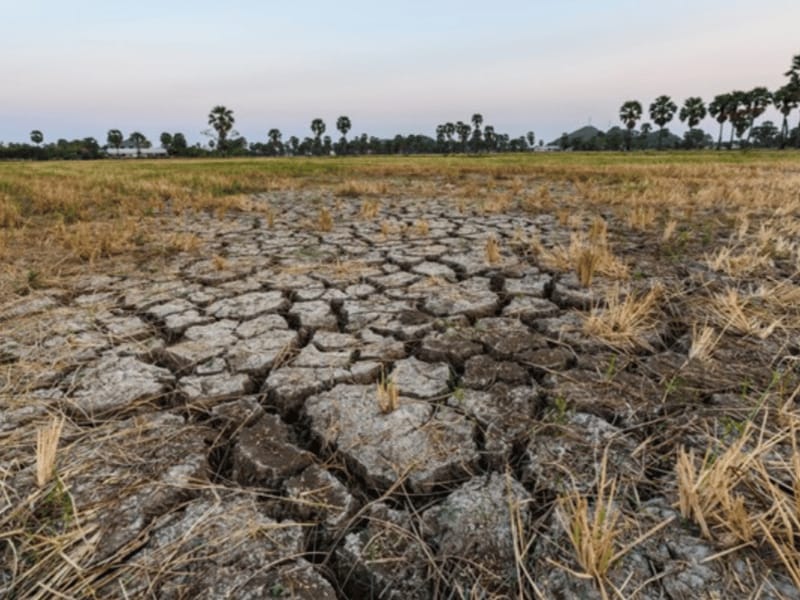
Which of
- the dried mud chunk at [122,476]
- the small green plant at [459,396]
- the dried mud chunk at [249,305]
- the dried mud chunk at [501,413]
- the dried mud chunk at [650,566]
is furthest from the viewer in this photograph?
the dried mud chunk at [249,305]

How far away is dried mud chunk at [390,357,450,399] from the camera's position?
Answer: 187 cm

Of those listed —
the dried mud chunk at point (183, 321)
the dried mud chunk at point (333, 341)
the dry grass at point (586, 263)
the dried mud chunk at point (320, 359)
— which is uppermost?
the dry grass at point (586, 263)

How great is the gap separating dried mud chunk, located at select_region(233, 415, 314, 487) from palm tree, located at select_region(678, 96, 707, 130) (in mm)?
81080

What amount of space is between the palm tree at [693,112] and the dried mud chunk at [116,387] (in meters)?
81.0

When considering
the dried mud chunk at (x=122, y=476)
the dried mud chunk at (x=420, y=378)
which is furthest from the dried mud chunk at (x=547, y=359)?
the dried mud chunk at (x=122, y=476)

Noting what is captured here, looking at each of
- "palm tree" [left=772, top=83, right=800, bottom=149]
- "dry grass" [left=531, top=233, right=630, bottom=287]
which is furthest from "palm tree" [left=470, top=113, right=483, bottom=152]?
"dry grass" [left=531, top=233, right=630, bottom=287]

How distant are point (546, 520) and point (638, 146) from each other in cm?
9204

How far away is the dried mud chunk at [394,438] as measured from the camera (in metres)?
1.42

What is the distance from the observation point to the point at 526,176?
12.6 metres

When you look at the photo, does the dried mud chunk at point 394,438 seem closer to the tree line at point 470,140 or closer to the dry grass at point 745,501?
the dry grass at point 745,501

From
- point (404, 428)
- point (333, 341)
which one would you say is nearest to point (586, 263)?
point (333, 341)

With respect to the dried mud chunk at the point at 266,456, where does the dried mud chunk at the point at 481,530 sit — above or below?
below

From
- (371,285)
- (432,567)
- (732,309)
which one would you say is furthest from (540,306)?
(432,567)

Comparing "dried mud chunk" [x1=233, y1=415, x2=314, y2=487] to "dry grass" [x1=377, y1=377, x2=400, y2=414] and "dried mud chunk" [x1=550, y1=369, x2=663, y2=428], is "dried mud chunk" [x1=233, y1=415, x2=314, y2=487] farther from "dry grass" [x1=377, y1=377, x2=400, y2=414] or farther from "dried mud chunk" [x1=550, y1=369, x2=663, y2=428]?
"dried mud chunk" [x1=550, y1=369, x2=663, y2=428]
